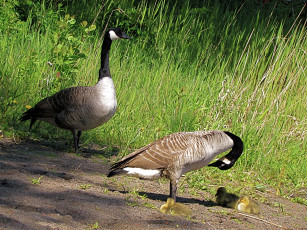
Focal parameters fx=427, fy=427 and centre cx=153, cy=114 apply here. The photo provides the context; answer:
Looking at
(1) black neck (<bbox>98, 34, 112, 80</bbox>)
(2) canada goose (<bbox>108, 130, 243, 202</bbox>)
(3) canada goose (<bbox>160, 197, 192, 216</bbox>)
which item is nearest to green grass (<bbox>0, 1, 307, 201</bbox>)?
(1) black neck (<bbox>98, 34, 112, 80</bbox>)

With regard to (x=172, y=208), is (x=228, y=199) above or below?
below

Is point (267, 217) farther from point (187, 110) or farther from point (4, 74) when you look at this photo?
point (4, 74)

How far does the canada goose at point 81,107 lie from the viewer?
5375 millimetres

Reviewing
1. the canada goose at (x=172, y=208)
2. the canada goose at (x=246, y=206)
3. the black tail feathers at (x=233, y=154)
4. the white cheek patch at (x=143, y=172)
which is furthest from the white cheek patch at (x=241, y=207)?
the white cheek patch at (x=143, y=172)

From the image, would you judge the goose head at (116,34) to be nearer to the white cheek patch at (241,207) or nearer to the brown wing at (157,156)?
the brown wing at (157,156)

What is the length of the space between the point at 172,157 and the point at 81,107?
177 cm

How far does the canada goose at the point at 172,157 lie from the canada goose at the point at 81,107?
3.95 ft

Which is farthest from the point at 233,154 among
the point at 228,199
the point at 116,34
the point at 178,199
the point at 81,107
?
the point at 116,34

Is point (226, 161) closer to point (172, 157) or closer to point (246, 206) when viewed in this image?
point (246, 206)

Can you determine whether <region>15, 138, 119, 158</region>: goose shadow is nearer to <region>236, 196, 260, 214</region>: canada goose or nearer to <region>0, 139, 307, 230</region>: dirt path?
<region>0, 139, 307, 230</region>: dirt path

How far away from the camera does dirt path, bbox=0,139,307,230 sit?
10.8 ft

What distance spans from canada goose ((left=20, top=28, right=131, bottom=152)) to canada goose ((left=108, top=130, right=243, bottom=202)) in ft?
3.95

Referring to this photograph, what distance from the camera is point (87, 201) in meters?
3.76

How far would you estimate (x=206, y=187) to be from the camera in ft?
17.0
